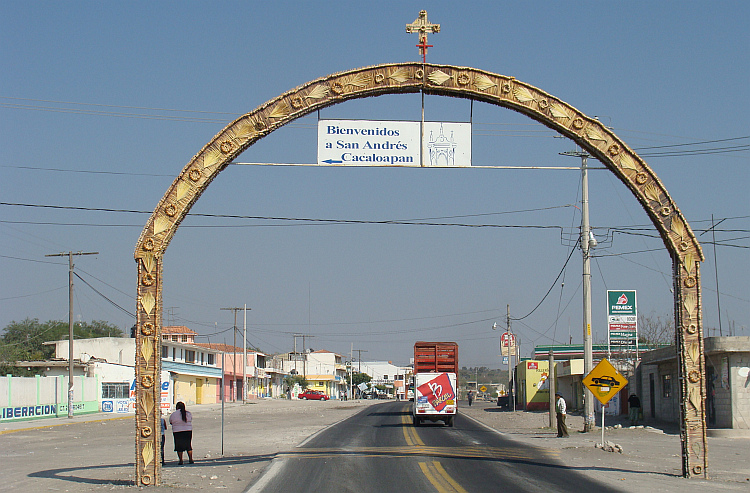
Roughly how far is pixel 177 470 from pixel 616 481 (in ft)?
30.4

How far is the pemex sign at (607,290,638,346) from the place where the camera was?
106 feet

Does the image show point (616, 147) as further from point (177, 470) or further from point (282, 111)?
point (177, 470)

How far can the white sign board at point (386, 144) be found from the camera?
15.0 metres

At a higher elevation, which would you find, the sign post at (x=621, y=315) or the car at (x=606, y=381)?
the sign post at (x=621, y=315)

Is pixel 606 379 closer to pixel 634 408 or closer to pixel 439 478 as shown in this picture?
pixel 439 478

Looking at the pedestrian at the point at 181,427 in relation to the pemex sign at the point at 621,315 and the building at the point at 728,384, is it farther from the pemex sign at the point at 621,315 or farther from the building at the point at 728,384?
the pemex sign at the point at 621,315

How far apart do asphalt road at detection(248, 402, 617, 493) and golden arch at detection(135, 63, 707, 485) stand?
3171 mm

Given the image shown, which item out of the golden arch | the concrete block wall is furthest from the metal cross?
the concrete block wall

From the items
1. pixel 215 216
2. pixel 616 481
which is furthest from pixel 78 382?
pixel 616 481

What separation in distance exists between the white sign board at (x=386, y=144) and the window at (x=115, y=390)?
141 ft

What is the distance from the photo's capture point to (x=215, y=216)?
2212cm

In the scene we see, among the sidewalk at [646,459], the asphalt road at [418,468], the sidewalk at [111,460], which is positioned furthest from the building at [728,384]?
the sidewalk at [111,460]

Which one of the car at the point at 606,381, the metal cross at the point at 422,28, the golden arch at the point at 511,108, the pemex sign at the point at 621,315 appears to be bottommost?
the car at the point at 606,381

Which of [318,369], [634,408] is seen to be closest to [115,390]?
[634,408]
